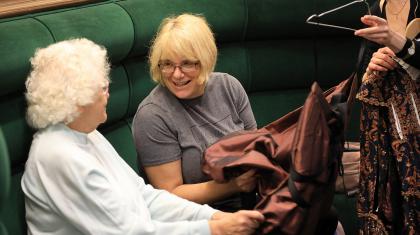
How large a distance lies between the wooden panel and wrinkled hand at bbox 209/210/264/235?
0.92 metres

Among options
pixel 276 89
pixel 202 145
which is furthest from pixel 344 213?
pixel 202 145

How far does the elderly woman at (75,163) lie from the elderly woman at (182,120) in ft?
0.75

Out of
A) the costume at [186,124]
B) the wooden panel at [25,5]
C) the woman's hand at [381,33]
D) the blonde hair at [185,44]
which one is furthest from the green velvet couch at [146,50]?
the woman's hand at [381,33]

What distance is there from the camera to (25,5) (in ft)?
6.85

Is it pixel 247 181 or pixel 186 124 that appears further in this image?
pixel 186 124

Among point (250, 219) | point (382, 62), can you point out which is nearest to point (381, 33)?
point (382, 62)

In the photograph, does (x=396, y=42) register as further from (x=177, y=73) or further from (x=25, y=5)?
(x=25, y=5)

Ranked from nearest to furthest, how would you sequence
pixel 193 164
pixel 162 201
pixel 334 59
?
1. pixel 162 201
2. pixel 193 164
3. pixel 334 59

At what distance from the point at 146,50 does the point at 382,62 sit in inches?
37.8

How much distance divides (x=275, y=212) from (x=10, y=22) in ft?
3.19

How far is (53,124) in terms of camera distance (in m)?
1.65

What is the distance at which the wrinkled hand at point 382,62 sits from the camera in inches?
79.8

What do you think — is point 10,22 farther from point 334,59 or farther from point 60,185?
point 334,59

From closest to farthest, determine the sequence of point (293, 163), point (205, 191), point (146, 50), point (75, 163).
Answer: point (75, 163)
point (293, 163)
point (205, 191)
point (146, 50)
